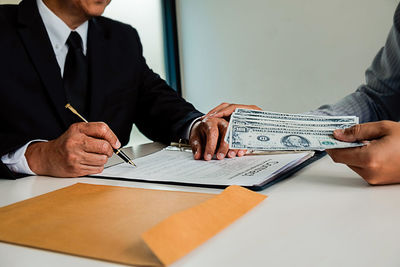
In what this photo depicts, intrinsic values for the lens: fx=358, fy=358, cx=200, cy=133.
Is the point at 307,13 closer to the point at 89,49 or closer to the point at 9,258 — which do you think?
the point at 89,49

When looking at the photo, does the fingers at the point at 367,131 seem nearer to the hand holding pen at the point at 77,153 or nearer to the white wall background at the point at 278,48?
the hand holding pen at the point at 77,153

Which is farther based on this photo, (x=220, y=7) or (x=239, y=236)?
(x=220, y=7)

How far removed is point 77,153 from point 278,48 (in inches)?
127

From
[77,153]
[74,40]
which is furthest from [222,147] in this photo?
[74,40]

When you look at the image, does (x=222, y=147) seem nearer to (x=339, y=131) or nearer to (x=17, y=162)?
(x=339, y=131)

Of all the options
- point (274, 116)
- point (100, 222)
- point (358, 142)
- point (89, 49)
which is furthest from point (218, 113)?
point (89, 49)

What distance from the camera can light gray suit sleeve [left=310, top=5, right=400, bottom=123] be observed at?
54.1 inches

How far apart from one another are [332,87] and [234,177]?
308 centimetres

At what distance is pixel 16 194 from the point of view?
76cm

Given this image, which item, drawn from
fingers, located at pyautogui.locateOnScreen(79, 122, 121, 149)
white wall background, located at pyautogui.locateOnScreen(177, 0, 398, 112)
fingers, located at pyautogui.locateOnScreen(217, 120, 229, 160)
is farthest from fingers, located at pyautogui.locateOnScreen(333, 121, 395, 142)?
white wall background, located at pyautogui.locateOnScreen(177, 0, 398, 112)

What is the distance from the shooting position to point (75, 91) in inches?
56.7

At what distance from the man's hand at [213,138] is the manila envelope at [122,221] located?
33 centimetres

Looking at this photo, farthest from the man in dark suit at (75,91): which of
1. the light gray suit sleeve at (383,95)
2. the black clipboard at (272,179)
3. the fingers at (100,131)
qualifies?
the light gray suit sleeve at (383,95)

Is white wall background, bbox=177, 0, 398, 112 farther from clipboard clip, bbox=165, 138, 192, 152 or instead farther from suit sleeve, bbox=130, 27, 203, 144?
clipboard clip, bbox=165, 138, 192, 152
